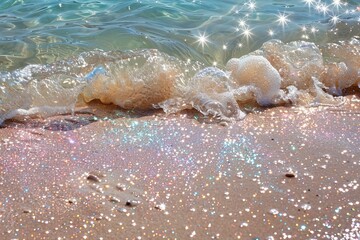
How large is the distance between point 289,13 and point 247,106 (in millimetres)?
2220

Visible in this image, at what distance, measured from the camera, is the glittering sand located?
170 cm

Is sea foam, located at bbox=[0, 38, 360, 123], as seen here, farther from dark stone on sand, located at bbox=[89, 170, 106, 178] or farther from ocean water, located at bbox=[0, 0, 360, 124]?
dark stone on sand, located at bbox=[89, 170, 106, 178]

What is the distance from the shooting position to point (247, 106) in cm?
274

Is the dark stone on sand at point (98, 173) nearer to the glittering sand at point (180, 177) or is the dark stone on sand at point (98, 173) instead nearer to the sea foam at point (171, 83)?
the glittering sand at point (180, 177)

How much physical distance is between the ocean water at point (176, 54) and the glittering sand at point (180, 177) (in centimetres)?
18

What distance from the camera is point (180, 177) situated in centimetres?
200

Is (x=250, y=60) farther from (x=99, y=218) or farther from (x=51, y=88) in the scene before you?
(x=99, y=218)

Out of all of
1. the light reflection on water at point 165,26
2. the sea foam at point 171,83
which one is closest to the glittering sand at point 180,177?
the sea foam at point 171,83

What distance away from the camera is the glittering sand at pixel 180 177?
5.59 feet

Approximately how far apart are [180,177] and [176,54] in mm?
1798

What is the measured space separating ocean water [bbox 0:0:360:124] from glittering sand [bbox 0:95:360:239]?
18 cm

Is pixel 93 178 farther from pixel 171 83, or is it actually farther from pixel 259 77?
pixel 259 77

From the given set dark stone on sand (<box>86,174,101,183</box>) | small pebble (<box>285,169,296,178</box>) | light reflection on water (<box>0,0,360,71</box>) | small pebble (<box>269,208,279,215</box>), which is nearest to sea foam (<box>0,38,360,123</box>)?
light reflection on water (<box>0,0,360,71</box>)

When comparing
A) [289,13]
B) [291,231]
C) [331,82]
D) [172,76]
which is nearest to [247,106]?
[172,76]
